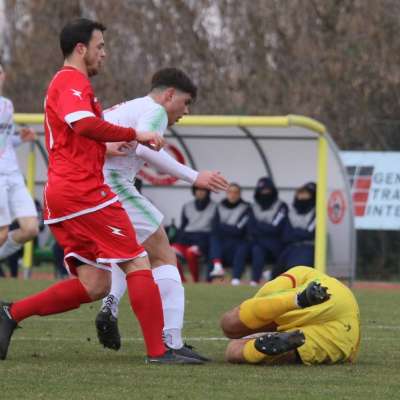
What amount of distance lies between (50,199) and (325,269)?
10.6 metres

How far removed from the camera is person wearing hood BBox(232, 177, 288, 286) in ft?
60.4

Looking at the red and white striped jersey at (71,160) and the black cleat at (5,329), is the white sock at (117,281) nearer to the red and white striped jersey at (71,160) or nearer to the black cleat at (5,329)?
the black cleat at (5,329)

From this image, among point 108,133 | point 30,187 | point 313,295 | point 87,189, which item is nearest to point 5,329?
point 87,189

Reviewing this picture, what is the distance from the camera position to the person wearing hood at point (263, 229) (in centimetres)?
1842

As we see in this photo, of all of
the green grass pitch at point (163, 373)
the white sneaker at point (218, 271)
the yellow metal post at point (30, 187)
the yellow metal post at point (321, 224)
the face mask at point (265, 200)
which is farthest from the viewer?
the yellow metal post at point (30, 187)

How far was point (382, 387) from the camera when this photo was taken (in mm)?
7066

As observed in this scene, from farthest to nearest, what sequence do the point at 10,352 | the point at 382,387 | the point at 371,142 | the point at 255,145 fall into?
the point at 371,142
the point at 255,145
the point at 10,352
the point at 382,387

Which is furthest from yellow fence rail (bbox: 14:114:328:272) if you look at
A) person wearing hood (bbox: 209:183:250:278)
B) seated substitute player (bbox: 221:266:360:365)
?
seated substitute player (bbox: 221:266:360:365)

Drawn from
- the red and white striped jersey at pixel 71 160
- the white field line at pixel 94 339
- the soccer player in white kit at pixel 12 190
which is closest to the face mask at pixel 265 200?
the soccer player in white kit at pixel 12 190

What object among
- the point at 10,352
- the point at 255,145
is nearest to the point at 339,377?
the point at 10,352

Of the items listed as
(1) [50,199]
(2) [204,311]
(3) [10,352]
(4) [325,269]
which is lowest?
(4) [325,269]

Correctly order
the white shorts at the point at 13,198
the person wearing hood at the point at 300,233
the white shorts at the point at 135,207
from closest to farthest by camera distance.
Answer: the white shorts at the point at 135,207 → the white shorts at the point at 13,198 → the person wearing hood at the point at 300,233

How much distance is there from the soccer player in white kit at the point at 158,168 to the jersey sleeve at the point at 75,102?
0.46m

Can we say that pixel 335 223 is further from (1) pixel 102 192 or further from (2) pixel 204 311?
(1) pixel 102 192
